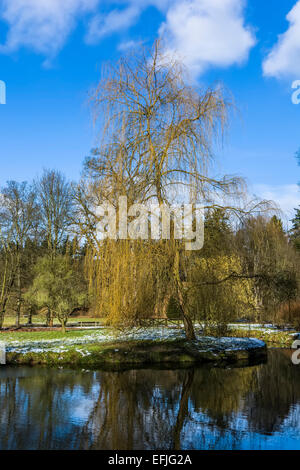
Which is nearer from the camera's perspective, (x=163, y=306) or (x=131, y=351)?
(x=163, y=306)

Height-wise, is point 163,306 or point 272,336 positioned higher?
point 163,306

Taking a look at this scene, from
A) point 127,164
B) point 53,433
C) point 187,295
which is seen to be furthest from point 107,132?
point 53,433

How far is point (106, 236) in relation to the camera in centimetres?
1021

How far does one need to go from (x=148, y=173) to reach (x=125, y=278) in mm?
2808

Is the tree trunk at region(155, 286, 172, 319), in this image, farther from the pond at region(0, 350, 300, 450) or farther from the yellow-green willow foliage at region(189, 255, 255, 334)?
the pond at region(0, 350, 300, 450)

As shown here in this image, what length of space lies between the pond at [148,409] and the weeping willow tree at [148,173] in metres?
2.08

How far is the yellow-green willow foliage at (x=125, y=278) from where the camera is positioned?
33.0ft

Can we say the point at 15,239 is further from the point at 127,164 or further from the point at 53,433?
the point at 53,433

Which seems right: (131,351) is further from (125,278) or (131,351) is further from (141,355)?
(125,278)

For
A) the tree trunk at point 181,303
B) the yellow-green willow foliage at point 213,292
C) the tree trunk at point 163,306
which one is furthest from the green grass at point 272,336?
the tree trunk at point 163,306

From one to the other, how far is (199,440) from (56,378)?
4756 mm

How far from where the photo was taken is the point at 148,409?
634cm

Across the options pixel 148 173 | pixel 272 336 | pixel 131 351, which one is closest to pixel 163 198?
pixel 148 173

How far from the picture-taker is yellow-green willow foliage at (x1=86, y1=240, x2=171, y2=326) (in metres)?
10.1
